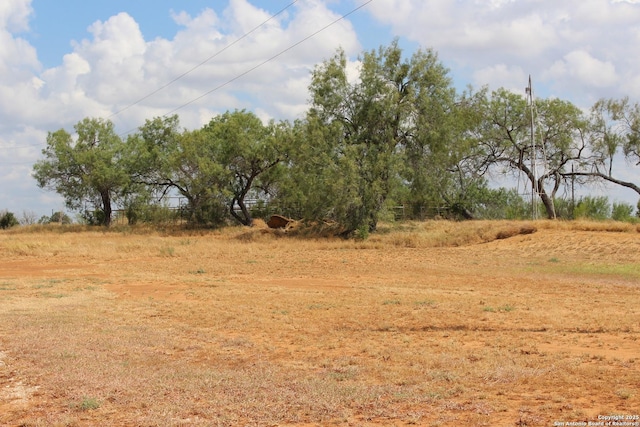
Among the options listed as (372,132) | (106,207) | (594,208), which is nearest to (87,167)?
(106,207)

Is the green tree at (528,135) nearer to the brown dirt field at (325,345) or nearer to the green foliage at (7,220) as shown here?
the brown dirt field at (325,345)

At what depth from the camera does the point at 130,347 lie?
435 inches

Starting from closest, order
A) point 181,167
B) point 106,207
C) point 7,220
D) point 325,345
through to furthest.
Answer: point 325,345 < point 181,167 < point 106,207 < point 7,220

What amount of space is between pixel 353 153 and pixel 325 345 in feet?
92.0

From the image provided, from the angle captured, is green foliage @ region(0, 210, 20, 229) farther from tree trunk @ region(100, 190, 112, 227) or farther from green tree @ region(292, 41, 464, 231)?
green tree @ region(292, 41, 464, 231)

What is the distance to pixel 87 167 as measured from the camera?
55.3 m

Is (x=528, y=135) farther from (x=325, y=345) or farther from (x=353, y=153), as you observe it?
(x=325, y=345)

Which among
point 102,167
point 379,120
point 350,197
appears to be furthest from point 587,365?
point 102,167

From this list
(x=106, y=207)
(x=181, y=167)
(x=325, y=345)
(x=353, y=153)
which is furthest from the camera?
(x=106, y=207)

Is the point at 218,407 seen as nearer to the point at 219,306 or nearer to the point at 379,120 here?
the point at 219,306

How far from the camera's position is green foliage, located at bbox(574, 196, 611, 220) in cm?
Answer: 4222

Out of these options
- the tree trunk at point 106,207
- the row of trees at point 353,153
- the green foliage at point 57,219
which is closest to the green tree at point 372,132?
the row of trees at point 353,153

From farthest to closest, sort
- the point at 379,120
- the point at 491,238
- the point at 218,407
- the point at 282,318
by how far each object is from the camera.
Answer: the point at 379,120 → the point at 491,238 → the point at 282,318 → the point at 218,407

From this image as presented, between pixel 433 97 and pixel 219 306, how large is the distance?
2821 cm
